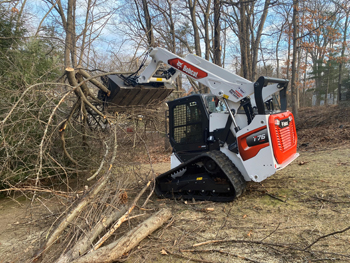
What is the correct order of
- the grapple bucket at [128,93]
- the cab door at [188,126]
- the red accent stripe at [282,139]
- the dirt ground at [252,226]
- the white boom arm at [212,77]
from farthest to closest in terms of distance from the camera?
the grapple bucket at [128,93], the cab door at [188,126], the white boom arm at [212,77], the red accent stripe at [282,139], the dirt ground at [252,226]

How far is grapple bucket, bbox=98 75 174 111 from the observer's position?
18.1 feet

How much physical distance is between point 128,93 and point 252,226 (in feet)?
11.7

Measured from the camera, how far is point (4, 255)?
342 cm

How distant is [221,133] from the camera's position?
491 cm

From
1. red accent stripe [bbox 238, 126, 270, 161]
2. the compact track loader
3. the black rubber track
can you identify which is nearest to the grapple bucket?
the compact track loader

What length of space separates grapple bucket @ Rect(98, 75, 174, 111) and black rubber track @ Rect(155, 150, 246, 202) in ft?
5.81

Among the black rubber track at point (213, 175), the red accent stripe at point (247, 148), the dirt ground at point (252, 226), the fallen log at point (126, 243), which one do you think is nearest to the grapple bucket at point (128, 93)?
the black rubber track at point (213, 175)

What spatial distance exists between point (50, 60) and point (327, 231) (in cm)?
729

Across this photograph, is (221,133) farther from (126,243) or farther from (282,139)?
(126,243)

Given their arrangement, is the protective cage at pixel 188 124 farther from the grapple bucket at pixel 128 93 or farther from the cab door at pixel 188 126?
the grapple bucket at pixel 128 93

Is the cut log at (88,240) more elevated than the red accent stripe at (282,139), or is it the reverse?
the red accent stripe at (282,139)

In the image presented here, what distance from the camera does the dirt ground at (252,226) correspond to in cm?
294

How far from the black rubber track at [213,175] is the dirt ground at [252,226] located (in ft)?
0.52

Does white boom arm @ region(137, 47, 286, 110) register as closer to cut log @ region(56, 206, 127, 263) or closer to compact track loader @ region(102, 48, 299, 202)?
compact track loader @ region(102, 48, 299, 202)
